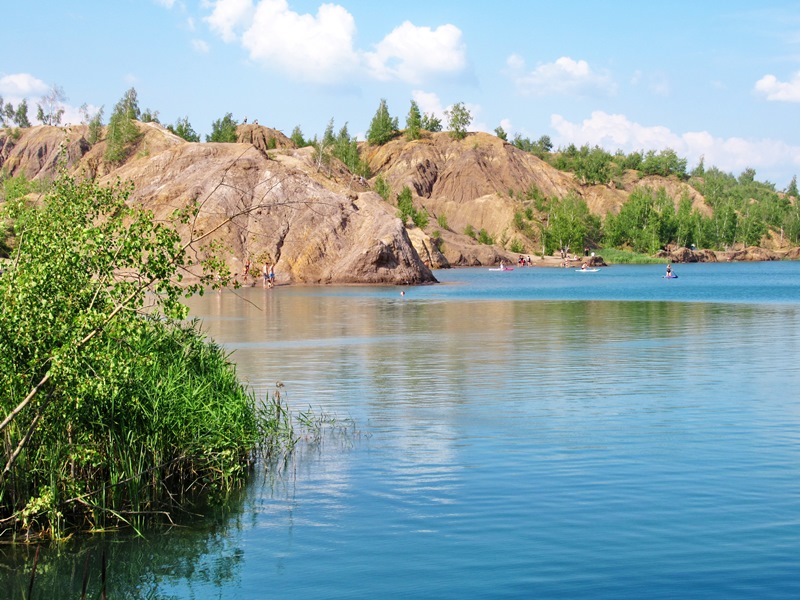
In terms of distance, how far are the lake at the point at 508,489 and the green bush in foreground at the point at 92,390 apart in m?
0.74

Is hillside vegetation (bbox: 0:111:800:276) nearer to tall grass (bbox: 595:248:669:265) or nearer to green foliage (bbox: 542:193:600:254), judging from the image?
green foliage (bbox: 542:193:600:254)

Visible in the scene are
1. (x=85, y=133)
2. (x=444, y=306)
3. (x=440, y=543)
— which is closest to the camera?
(x=440, y=543)

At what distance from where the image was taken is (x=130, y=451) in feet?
45.8

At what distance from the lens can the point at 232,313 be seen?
52656mm

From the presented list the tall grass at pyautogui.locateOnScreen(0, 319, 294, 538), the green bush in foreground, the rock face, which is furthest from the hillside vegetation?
the tall grass at pyautogui.locateOnScreen(0, 319, 294, 538)

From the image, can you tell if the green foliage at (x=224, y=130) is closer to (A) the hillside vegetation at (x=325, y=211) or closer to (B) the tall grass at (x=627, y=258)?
(A) the hillside vegetation at (x=325, y=211)

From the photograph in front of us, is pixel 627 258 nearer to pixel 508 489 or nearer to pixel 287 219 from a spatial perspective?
pixel 287 219

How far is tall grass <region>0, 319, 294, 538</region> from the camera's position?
12.8 m

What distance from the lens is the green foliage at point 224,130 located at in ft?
571

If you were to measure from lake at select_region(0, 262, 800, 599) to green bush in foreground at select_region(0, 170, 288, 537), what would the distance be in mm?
743

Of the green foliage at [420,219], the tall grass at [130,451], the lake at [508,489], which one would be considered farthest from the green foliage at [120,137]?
the tall grass at [130,451]

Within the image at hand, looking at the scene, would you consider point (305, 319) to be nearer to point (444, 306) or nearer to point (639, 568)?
point (444, 306)

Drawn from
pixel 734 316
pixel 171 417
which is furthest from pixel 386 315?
pixel 171 417

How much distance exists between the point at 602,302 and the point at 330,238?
3547 centimetres
